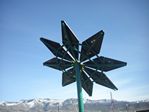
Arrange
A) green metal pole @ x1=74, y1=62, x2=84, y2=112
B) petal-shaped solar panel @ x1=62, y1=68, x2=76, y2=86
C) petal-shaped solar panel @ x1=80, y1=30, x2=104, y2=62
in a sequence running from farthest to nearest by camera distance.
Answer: petal-shaped solar panel @ x1=62, y1=68, x2=76, y2=86, green metal pole @ x1=74, y1=62, x2=84, y2=112, petal-shaped solar panel @ x1=80, y1=30, x2=104, y2=62

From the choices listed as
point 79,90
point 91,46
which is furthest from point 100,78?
point 91,46

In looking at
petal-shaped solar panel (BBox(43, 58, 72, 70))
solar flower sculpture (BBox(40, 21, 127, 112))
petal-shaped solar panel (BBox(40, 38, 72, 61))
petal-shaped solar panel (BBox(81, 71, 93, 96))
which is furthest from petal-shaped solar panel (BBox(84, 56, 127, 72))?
petal-shaped solar panel (BBox(40, 38, 72, 61))

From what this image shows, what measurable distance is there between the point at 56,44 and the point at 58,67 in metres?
2.41

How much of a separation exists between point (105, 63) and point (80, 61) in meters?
2.14

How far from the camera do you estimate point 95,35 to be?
51.1 ft

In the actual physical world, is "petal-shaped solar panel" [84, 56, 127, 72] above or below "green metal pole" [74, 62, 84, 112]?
above

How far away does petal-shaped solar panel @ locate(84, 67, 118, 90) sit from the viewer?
59.1ft

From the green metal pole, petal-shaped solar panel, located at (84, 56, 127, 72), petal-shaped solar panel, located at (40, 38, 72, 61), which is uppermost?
petal-shaped solar panel, located at (40, 38, 72, 61)

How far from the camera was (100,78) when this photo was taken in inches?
717

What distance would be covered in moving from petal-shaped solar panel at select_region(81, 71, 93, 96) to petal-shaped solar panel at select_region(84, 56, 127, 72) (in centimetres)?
162

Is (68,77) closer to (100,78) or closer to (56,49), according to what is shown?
(100,78)

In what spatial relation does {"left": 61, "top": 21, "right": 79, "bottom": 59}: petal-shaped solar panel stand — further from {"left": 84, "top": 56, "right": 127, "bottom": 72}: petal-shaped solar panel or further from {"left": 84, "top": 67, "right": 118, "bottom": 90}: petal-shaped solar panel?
{"left": 84, "top": 67, "right": 118, "bottom": 90}: petal-shaped solar panel

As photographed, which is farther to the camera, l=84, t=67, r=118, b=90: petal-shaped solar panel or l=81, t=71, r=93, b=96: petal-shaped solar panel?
l=81, t=71, r=93, b=96: petal-shaped solar panel

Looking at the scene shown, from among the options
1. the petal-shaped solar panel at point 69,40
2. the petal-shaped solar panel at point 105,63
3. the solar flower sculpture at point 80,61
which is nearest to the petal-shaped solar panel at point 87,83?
the solar flower sculpture at point 80,61
